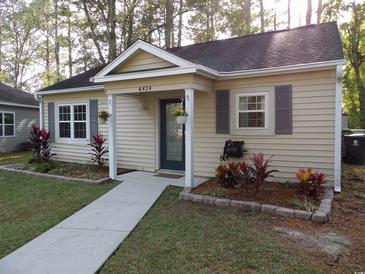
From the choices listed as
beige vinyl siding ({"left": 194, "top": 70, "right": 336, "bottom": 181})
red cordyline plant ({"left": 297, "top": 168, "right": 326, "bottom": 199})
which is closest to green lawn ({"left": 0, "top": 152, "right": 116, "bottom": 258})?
beige vinyl siding ({"left": 194, "top": 70, "right": 336, "bottom": 181})

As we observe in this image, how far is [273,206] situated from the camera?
4.73 m

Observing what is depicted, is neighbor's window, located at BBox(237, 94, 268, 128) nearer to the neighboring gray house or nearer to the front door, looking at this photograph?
the front door

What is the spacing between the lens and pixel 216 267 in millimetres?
3004

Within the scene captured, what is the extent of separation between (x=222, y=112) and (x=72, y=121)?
5.53 m

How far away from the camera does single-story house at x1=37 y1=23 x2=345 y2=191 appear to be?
19.6 ft

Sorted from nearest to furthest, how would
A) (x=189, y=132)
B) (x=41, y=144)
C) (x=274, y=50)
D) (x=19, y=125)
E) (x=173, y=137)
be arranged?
(x=189, y=132) < (x=274, y=50) < (x=173, y=137) < (x=41, y=144) < (x=19, y=125)

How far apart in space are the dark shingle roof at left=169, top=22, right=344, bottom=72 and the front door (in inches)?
60.2

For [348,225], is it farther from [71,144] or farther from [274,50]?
[71,144]

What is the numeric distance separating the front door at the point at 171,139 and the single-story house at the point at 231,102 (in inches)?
1.1

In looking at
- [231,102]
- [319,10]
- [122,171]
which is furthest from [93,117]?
[319,10]

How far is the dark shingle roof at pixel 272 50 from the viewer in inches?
246

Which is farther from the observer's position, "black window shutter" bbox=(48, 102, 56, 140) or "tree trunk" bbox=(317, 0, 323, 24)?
"tree trunk" bbox=(317, 0, 323, 24)

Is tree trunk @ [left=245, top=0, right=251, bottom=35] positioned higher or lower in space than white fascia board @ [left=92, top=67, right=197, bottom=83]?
higher

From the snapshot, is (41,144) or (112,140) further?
(41,144)
